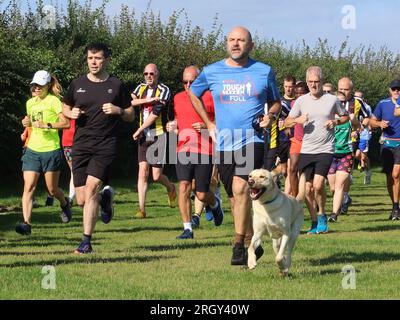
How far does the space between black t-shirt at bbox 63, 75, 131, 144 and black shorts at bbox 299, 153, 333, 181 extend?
379 centimetres

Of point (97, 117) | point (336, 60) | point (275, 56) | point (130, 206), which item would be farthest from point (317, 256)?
point (336, 60)

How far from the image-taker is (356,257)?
35.3 feet

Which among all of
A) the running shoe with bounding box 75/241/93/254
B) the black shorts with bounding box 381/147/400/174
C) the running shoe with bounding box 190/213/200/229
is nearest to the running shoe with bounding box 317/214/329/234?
the running shoe with bounding box 190/213/200/229

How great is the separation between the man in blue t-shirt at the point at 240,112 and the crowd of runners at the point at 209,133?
10 mm

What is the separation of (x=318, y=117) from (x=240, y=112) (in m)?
4.24

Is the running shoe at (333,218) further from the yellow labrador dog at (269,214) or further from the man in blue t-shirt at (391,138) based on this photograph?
the yellow labrador dog at (269,214)

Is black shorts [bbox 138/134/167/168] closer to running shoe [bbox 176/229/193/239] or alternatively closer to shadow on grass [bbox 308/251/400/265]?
running shoe [bbox 176/229/193/239]

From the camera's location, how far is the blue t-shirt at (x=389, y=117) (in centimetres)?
1670

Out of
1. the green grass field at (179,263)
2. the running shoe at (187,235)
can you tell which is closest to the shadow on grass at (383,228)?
the green grass field at (179,263)

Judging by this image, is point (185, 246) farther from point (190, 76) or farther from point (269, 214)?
point (190, 76)

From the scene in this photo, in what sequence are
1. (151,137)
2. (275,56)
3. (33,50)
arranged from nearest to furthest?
(151,137) < (33,50) < (275,56)

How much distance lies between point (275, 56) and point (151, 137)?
19148 millimetres
